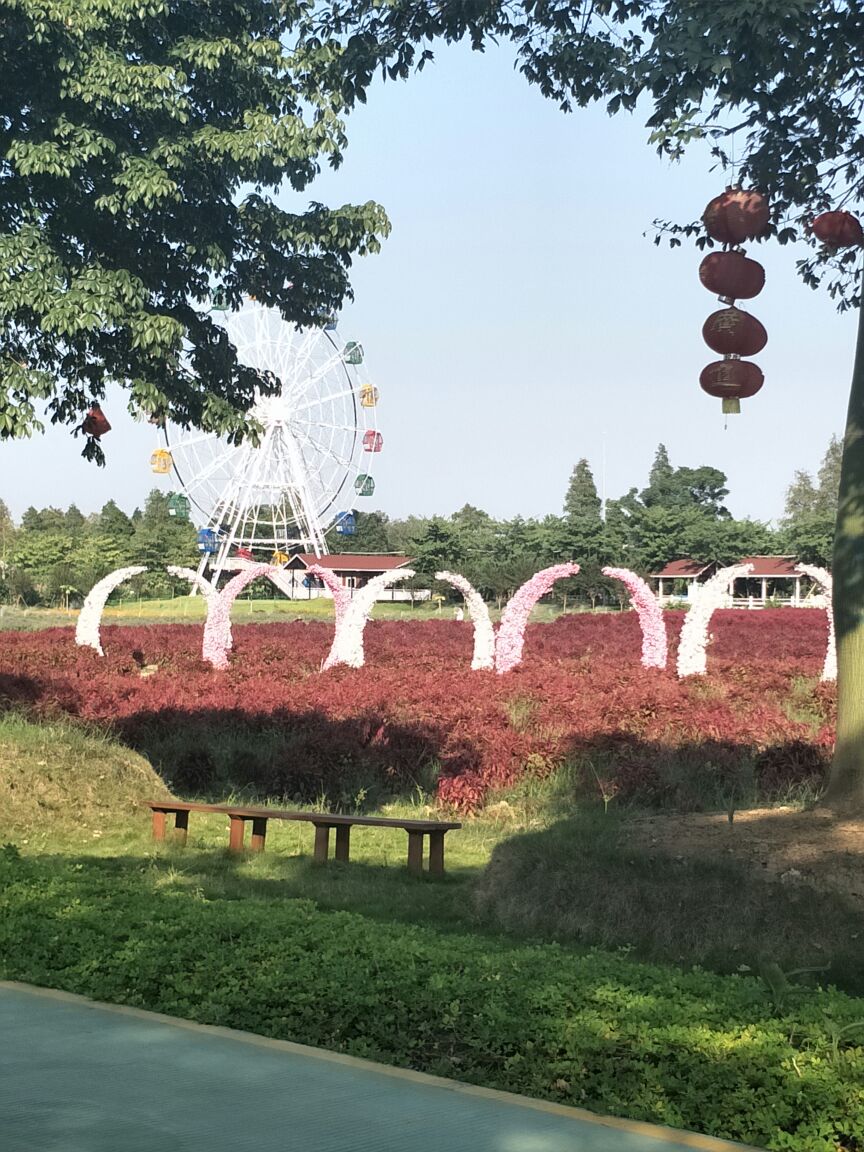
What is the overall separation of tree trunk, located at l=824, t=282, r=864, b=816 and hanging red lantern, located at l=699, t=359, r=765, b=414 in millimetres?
774

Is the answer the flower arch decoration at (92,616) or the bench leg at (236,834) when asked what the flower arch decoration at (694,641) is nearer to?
the bench leg at (236,834)

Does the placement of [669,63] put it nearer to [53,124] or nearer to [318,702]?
[53,124]

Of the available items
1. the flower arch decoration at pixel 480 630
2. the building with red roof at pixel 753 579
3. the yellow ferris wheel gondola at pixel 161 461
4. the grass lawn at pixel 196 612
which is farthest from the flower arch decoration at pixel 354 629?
the building with red roof at pixel 753 579

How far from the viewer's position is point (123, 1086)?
13.9 feet

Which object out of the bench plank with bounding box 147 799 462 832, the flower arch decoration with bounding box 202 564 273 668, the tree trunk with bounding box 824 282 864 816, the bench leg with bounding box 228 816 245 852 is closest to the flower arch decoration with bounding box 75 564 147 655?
the flower arch decoration with bounding box 202 564 273 668

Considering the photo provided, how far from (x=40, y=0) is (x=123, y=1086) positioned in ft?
37.7

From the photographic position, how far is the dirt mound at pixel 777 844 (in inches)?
297

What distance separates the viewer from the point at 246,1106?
406cm

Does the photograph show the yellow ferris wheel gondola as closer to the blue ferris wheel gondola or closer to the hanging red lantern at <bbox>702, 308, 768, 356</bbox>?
the blue ferris wheel gondola

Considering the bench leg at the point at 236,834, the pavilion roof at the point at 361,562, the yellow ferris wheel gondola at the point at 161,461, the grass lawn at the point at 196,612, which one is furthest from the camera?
the pavilion roof at the point at 361,562

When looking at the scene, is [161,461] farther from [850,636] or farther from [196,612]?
[850,636]

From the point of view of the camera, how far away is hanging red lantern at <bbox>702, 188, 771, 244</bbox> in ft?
29.5

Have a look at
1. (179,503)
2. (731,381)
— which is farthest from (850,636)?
(179,503)

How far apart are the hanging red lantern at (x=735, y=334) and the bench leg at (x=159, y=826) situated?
544cm
